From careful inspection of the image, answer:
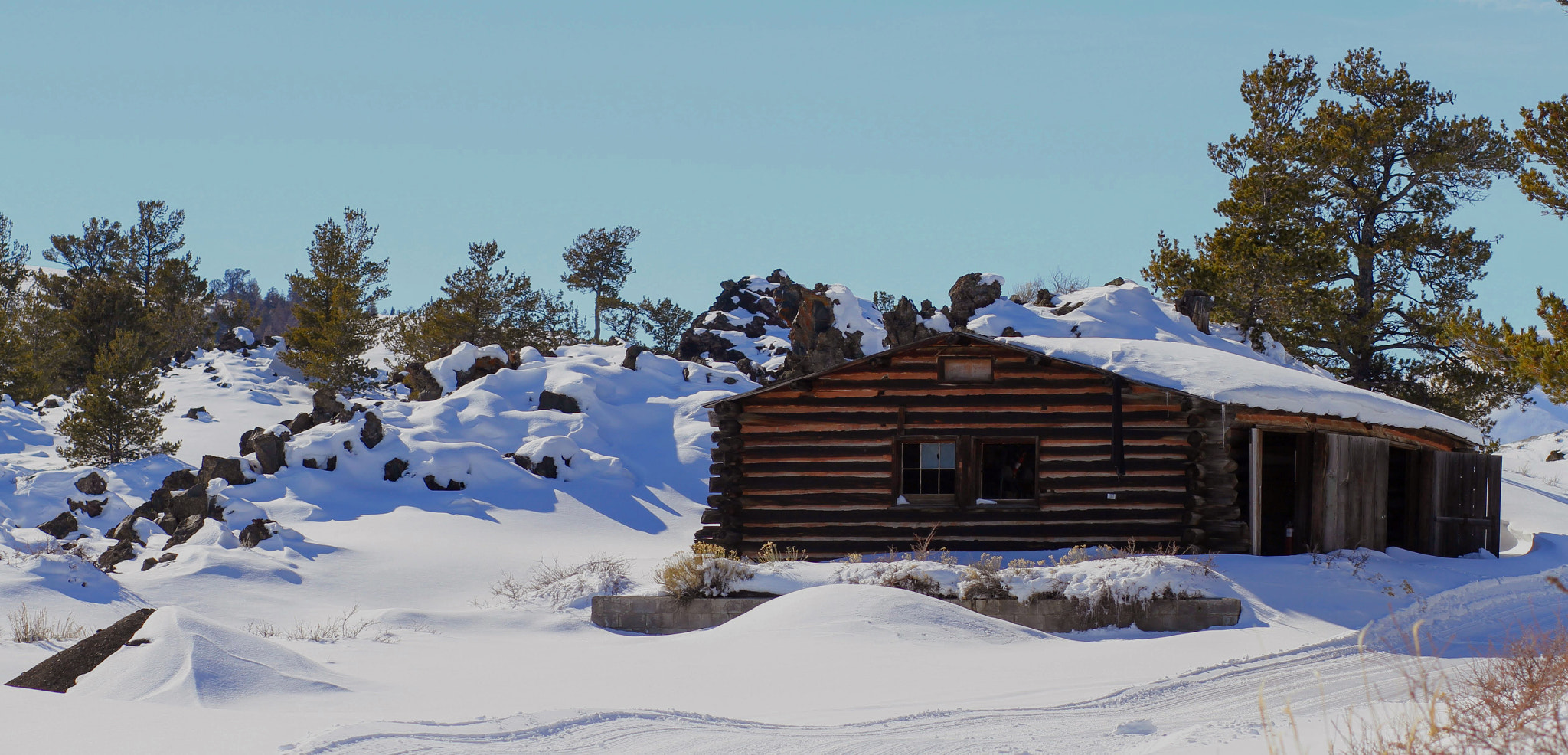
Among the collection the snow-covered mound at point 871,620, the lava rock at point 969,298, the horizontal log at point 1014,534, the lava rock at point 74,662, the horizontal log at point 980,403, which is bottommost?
the snow-covered mound at point 871,620

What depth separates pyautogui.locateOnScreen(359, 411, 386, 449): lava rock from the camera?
2566 cm

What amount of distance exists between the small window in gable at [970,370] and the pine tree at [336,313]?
87.3ft

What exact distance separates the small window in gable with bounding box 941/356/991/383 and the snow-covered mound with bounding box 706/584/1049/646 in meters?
5.00

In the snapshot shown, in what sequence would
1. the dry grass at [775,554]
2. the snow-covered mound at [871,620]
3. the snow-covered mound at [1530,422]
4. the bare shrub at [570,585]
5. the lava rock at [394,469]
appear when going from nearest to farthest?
1. the snow-covered mound at [871,620]
2. the bare shrub at [570,585]
3. the dry grass at [775,554]
4. the lava rock at [394,469]
5. the snow-covered mound at [1530,422]

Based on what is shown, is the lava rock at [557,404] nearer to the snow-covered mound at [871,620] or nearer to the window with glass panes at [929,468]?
the window with glass panes at [929,468]

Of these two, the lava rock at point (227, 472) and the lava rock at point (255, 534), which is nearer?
the lava rock at point (255, 534)

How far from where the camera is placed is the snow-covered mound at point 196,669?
24.8ft

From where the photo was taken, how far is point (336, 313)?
38094mm

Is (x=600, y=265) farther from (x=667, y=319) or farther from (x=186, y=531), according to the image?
(x=186, y=531)

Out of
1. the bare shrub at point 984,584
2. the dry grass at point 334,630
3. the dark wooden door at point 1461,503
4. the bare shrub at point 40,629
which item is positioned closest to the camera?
the bare shrub at point 40,629

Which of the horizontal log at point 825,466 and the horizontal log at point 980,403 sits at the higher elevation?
the horizontal log at point 980,403

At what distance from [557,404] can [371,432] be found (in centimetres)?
573

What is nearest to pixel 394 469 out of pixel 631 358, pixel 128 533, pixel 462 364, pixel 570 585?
pixel 128 533

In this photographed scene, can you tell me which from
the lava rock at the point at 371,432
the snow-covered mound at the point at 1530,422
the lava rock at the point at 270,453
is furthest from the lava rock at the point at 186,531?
the snow-covered mound at the point at 1530,422
